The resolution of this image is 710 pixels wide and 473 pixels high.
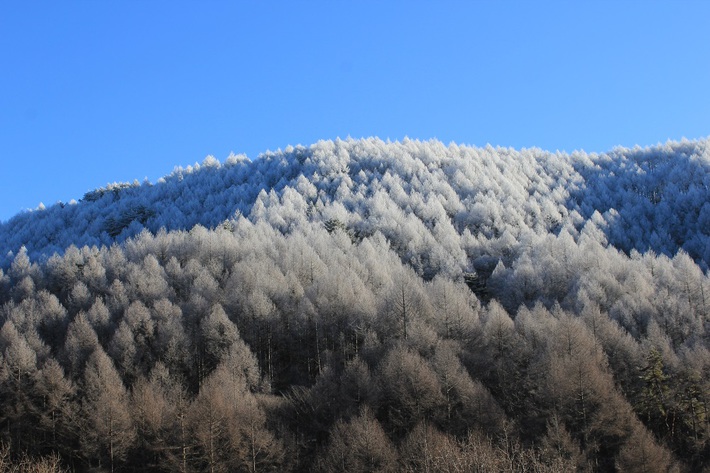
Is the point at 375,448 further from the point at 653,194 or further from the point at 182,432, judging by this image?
the point at 653,194

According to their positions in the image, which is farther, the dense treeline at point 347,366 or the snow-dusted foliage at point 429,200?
the snow-dusted foliage at point 429,200

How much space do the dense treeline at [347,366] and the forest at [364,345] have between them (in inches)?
10.1

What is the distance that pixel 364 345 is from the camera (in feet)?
245

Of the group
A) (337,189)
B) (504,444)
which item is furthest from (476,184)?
(504,444)

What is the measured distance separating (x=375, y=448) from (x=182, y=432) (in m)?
17.6

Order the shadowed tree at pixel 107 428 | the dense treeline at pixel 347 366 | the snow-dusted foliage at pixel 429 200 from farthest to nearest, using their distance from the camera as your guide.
A: the snow-dusted foliage at pixel 429 200 < the shadowed tree at pixel 107 428 < the dense treeline at pixel 347 366

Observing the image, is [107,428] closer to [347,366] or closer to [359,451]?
[359,451]

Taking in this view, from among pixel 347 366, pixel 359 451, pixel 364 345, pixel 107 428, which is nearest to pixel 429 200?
pixel 364 345

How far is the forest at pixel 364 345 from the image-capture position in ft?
186

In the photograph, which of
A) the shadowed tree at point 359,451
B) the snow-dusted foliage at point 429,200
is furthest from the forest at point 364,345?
the snow-dusted foliage at point 429,200

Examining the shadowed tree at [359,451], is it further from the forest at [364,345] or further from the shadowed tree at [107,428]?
the shadowed tree at [107,428]

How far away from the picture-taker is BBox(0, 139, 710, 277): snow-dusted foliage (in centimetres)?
12850

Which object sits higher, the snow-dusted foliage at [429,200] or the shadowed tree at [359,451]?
the snow-dusted foliage at [429,200]

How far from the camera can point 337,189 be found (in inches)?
5984
